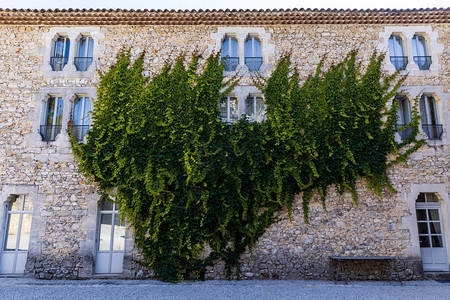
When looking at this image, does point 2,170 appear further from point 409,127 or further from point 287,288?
point 409,127

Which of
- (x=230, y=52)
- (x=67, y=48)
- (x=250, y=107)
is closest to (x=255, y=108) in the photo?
(x=250, y=107)

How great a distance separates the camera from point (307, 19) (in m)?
7.91

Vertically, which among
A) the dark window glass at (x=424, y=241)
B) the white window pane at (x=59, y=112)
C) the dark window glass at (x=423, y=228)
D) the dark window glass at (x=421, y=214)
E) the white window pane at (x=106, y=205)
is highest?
the white window pane at (x=59, y=112)

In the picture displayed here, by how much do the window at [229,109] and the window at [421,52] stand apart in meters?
5.03

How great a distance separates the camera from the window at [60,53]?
7957mm

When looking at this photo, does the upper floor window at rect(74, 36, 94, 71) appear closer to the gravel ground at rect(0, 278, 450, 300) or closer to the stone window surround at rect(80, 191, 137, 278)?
the stone window surround at rect(80, 191, 137, 278)

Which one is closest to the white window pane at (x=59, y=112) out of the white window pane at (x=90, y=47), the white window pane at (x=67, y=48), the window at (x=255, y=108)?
the white window pane at (x=67, y=48)

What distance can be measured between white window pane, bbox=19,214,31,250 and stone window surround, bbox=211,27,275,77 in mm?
6204

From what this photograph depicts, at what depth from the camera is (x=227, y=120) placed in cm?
764

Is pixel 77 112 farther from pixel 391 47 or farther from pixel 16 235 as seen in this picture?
pixel 391 47

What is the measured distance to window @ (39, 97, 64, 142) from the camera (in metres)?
7.63

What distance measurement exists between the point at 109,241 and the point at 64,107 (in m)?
3.61

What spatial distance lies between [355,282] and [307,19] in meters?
A: 6.65

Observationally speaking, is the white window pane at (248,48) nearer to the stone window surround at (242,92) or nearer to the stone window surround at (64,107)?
the stone window surround at (242,92)
